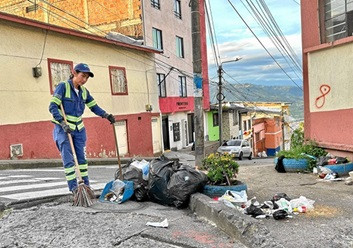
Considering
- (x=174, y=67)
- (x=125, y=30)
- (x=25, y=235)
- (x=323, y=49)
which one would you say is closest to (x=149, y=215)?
(x=25, y=235)

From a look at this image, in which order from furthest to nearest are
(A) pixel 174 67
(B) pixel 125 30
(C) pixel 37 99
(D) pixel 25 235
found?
1. (A) pixel 174 67
2. (B) pixel 125 30
3. (C) pixel 37 99
4. (D) pixel 25 235

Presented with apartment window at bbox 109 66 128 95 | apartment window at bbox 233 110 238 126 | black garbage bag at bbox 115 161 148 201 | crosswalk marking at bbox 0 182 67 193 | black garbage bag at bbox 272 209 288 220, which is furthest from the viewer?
apartment window at bbox 233 110 238 126

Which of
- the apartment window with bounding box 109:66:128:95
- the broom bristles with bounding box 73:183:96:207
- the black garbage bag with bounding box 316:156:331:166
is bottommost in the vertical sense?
the black garbage bag with bounding box 316:156:331:166

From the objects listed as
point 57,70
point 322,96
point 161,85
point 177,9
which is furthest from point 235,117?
point 322,96

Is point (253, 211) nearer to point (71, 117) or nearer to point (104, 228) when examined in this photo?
point (104, 228)

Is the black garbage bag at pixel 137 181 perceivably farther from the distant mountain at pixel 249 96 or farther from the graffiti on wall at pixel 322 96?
the distant mountain at pixel 249 96

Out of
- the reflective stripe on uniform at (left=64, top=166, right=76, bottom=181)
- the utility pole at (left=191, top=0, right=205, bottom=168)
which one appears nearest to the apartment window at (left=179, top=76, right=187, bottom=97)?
the utility pole at (left=191, top=0, right=205, bottom=168)

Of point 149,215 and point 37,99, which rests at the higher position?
point 37,99

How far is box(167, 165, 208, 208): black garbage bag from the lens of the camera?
14.7 ft

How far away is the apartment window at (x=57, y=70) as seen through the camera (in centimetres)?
1316

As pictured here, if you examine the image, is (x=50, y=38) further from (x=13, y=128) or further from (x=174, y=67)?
(x=174, y=67)

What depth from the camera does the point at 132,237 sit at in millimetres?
3311

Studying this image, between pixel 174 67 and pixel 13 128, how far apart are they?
1530cm

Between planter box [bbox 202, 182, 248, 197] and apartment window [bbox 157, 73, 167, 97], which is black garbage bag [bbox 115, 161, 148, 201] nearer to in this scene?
planter box [bbox 202, 182, 248, 197]
